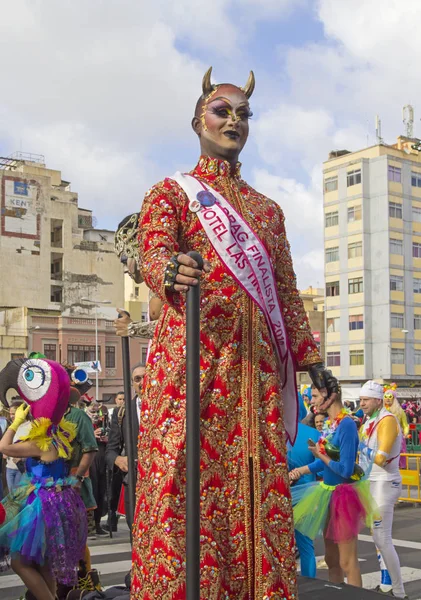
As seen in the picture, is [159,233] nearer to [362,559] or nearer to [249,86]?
[249,86]

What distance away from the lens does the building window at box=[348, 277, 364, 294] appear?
59.5 m

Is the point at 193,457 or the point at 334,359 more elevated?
the point at 193,457

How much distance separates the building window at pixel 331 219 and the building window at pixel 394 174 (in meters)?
4.76

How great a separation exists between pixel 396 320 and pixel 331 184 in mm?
10784

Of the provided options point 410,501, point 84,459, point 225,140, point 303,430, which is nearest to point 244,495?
point 225,140

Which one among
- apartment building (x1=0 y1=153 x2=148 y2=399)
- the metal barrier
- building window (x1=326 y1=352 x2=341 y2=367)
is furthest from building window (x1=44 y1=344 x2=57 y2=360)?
the metal barrier

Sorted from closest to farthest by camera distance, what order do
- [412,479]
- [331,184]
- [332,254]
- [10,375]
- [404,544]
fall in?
1. [10,375]
2. [404,544]
3. [412,479]
4. [331,184]
5. [332,254]

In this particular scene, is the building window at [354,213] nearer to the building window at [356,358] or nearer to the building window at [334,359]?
the building window at [356,358]

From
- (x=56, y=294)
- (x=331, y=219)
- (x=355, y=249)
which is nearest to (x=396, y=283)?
(x=355, y=249)

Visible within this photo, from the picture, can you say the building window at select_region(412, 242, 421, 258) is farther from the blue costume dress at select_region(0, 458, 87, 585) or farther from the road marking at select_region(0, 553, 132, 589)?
the blue costume dress at select_region(0, 458, 87, 585)

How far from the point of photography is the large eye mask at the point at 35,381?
18.9 feet

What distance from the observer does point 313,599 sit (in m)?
4.38

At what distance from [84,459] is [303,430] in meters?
1.83

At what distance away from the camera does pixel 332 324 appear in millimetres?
61906
